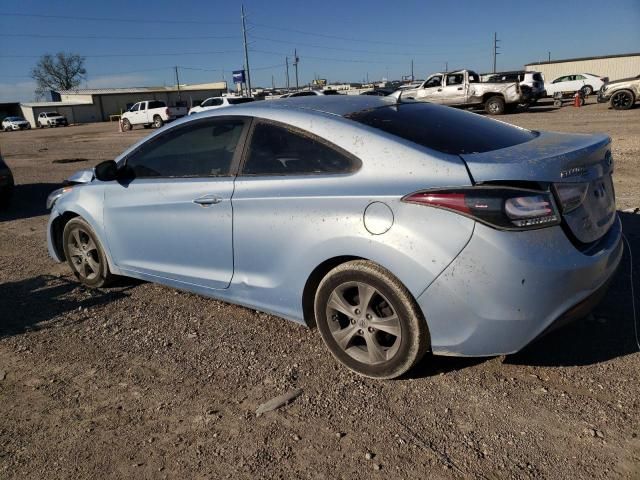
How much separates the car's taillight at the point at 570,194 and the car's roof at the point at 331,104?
1.33m

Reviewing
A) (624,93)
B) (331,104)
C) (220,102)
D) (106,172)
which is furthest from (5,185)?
(220,102)

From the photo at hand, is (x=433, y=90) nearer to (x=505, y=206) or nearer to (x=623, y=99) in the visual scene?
(x=623, y=99)

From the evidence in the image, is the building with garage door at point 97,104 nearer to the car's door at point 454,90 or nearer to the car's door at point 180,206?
the car's door at point 454,90

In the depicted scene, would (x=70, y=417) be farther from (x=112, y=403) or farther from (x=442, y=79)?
(x=442, y=79)

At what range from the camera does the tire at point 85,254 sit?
15.7 feet

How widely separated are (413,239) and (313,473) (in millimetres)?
1202

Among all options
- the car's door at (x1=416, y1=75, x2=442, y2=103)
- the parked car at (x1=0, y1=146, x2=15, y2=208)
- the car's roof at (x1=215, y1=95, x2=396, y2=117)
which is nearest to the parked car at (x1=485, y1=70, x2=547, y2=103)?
the car's door at (x1=416, y1=75, x2=442, y2=103)

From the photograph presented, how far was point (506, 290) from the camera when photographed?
8.59 feet

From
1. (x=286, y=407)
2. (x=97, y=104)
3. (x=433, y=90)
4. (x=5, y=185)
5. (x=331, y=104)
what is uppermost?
(x=97, y=104)

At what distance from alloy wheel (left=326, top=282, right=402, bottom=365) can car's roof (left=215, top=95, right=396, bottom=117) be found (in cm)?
111

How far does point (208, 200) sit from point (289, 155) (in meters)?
0.69

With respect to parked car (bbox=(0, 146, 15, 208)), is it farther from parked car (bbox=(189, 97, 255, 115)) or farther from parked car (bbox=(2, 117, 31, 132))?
parked car (bbox=(2, 117, 31, 132))

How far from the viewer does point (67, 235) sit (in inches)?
197

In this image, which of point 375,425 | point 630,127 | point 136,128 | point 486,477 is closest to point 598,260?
point 486,477
